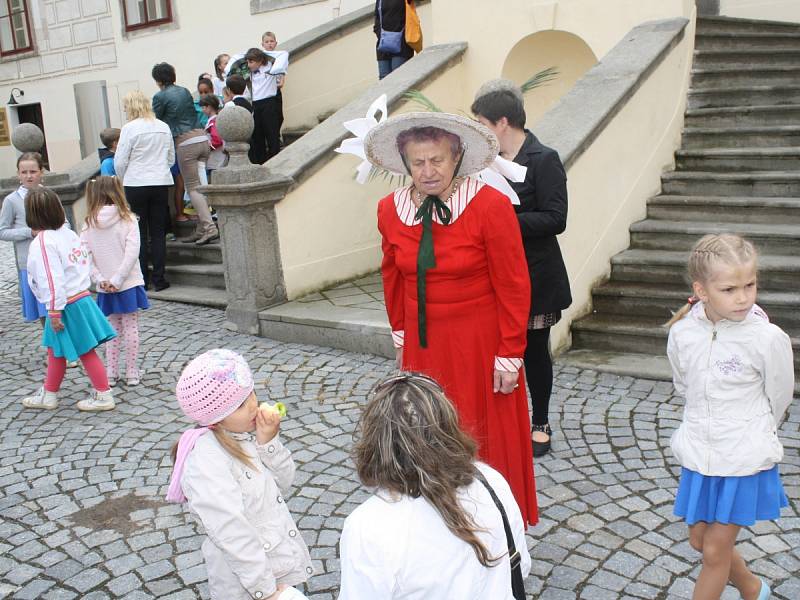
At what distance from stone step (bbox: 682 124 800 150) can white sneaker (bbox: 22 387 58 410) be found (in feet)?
17.7

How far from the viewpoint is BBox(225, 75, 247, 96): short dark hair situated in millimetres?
9203

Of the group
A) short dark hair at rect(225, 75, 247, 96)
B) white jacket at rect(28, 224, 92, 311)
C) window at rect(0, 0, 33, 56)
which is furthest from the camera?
window at rect(0, 0, 33, 56)

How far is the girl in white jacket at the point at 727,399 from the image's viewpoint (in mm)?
2645

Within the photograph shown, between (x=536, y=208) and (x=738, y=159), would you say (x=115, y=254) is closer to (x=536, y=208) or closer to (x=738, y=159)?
(x=536, y=208)

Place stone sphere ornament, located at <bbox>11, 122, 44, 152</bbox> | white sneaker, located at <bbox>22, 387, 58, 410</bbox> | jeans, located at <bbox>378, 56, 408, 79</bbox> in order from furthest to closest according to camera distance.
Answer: jeans, located at <bbox>378, 56, 408, 79</bbox> → stone sphere ornament, located at <bbox>11, 122, 44, 152</bbox> → white sneaker, located at <bbox>22, 387, 58, 410</bbox>

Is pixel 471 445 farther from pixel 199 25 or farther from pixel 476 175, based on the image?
pixel 199 25

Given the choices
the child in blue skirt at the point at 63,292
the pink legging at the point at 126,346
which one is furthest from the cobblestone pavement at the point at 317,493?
the child in blue skirt at the point at 63,292

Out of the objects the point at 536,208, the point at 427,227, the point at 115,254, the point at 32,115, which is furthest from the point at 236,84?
the point at 32,115

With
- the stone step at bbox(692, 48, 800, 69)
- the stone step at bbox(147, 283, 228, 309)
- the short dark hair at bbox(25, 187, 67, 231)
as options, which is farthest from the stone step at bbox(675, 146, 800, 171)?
the short dark hair at bbox(25, 187, 67, 231)

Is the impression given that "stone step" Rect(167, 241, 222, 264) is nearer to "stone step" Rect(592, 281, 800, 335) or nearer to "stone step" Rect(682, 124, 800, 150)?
"stone step" Rect(592, 281, 800, 335)

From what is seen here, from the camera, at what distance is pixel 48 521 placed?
4.13m

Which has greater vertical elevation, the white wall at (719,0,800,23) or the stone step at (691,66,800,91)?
the white wall at (719,0,800,23)

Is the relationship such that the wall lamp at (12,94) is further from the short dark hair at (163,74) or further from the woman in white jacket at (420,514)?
the woman in white jacket at (420,514)

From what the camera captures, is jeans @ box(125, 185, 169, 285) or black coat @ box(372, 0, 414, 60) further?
black coat @ box(372, 0, 414, 60)
